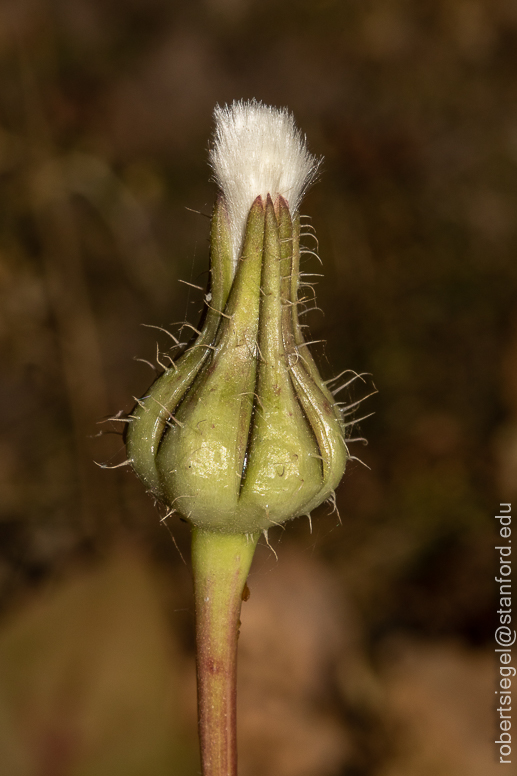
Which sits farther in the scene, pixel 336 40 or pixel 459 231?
pixel 336 40

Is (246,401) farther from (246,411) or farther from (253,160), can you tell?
(253,160)

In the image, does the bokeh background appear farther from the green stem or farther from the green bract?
the green bract

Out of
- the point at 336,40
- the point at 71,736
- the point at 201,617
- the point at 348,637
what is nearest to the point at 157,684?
the point at 71,736

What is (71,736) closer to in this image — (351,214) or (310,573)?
(310,573)

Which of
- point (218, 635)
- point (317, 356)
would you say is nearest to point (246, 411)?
point (218, 635)

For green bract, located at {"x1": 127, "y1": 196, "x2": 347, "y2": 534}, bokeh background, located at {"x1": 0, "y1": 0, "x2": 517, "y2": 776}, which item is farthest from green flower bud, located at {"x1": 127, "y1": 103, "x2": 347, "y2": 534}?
bokeh background, located at {"x1": 0, "y1": 0, "x2": 517, "y2": 776}

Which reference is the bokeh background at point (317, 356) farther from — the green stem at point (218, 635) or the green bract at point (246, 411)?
the green bract at point (246, 411)

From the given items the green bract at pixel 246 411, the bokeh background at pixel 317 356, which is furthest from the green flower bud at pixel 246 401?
the bokeh background at pixel 317 356
